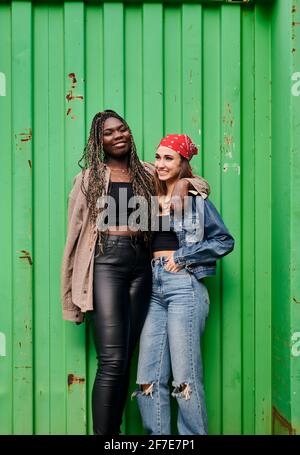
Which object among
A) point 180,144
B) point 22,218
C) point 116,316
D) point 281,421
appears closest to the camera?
point 116,316

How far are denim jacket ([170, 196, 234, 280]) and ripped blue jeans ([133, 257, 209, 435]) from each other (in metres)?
0.08

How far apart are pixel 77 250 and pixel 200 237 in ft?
2.30

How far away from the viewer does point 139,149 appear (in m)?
3.75

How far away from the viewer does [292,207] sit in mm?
3379

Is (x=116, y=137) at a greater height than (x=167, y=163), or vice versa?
(x=116, y=137)

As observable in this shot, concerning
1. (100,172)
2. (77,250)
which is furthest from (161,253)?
(100,172)

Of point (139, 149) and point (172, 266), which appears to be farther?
point (139, 149)

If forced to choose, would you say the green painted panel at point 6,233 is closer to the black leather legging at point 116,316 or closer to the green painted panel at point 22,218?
the green painted panel at point 22,218

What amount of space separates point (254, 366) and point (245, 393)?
178 millimetres

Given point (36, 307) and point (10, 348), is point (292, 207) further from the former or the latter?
point (10, 348)

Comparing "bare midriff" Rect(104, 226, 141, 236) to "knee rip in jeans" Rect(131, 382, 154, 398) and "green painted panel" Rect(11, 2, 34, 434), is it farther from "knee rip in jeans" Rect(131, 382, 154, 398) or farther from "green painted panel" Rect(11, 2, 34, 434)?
"knee rip in jeans" Rect(131, 382, 154, 398)

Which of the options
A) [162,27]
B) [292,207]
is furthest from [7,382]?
[162,27]

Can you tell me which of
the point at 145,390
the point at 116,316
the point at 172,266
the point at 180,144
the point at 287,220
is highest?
the point at 180,144

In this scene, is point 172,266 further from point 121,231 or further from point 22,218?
point 22,218
